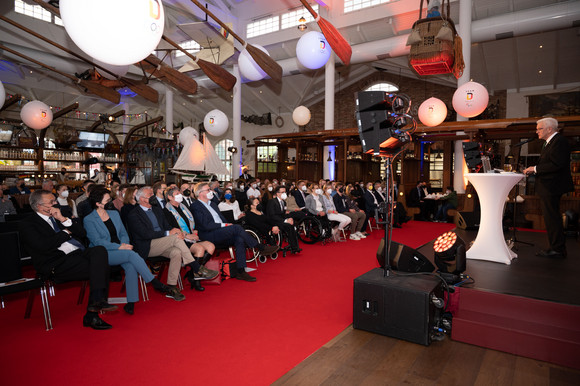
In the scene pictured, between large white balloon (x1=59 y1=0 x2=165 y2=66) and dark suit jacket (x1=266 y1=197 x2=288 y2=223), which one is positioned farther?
dark suit jacket (x1=266 y1=197 x2=288 y2=223)

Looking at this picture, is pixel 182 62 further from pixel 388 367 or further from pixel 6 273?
pixel 388 367

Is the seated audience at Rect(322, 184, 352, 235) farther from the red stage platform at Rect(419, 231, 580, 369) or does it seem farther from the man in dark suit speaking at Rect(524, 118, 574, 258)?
the red stage platform at Rect(419, 231, 580, 369)

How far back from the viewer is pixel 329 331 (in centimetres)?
281

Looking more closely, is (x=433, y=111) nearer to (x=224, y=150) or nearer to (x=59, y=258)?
(x=59, y=258)

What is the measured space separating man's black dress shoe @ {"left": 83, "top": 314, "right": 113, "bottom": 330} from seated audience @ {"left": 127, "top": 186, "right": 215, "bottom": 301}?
0.73m

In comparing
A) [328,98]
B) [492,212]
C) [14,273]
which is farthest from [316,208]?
[328,98]

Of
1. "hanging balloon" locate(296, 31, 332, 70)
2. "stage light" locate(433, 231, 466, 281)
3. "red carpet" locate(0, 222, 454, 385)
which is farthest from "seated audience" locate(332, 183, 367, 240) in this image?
"stage light" locate(433, 231, 466, 281)

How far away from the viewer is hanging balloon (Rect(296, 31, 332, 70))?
6672mm

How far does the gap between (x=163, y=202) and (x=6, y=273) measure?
1.76 m

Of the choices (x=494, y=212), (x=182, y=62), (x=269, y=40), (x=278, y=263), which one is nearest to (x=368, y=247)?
(x=278, y=263)

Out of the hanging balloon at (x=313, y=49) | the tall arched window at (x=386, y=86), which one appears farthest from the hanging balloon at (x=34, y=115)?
the tall arched window at (x=386, y=86)

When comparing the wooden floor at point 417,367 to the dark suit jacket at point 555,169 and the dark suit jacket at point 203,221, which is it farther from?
the dark suit jacket at point 203,221

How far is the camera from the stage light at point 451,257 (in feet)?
9.62

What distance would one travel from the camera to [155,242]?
366 cm
